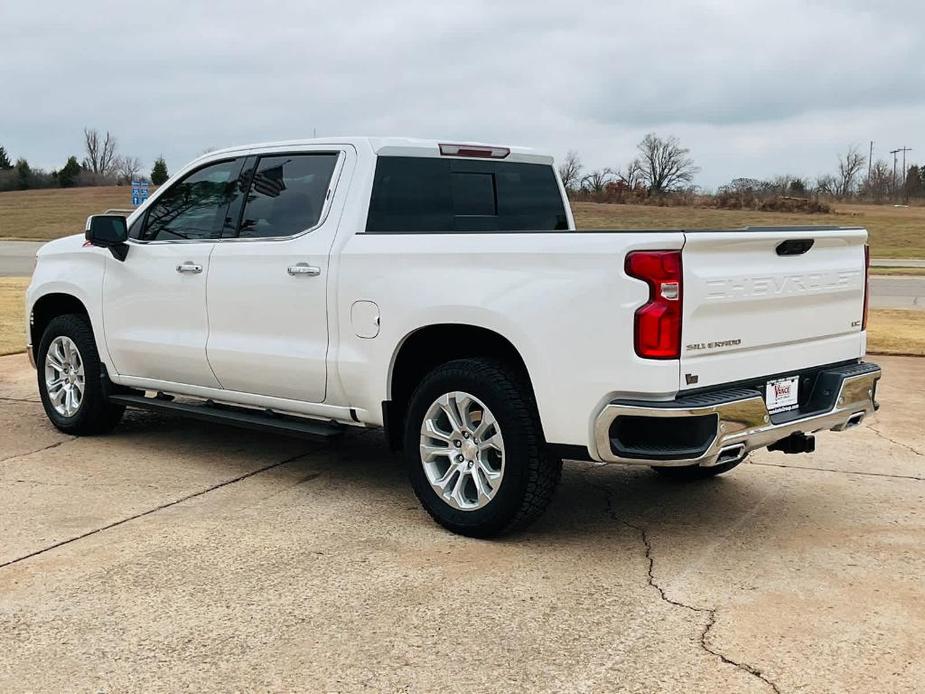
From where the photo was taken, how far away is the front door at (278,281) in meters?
5.50

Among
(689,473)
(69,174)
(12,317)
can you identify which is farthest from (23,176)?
(689,473)

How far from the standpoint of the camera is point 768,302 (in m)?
4.60

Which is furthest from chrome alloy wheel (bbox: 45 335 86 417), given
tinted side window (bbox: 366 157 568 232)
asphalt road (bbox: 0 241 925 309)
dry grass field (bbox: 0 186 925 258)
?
asphalt road (bbox: 0 241 925 309)

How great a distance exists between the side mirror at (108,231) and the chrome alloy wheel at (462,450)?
268 cm

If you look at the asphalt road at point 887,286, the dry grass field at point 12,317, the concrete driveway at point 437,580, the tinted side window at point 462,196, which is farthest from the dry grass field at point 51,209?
the concrete driveway at point 437,580

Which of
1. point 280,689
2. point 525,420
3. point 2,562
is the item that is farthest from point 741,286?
point 2,562

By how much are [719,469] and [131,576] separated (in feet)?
10.6

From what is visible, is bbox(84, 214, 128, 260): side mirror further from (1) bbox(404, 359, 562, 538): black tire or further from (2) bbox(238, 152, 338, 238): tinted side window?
(1) bbox(404, 359, 562, 538): black tire

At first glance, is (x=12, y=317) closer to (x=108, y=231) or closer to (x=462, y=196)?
(x=108, y=231)

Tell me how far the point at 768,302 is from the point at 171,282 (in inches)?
141

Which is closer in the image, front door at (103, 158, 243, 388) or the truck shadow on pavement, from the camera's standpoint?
the truck shadow on pavement

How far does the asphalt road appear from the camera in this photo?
60.1 feet

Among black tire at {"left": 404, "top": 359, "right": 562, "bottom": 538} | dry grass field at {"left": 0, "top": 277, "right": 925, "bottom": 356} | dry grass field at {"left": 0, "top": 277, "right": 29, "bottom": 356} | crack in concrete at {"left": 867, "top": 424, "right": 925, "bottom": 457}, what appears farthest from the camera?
dry grass field at {"left": 0, "top": 277, "right": 29, "bottom": 356}

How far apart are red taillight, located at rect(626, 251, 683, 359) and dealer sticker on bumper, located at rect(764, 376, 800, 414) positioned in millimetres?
723
